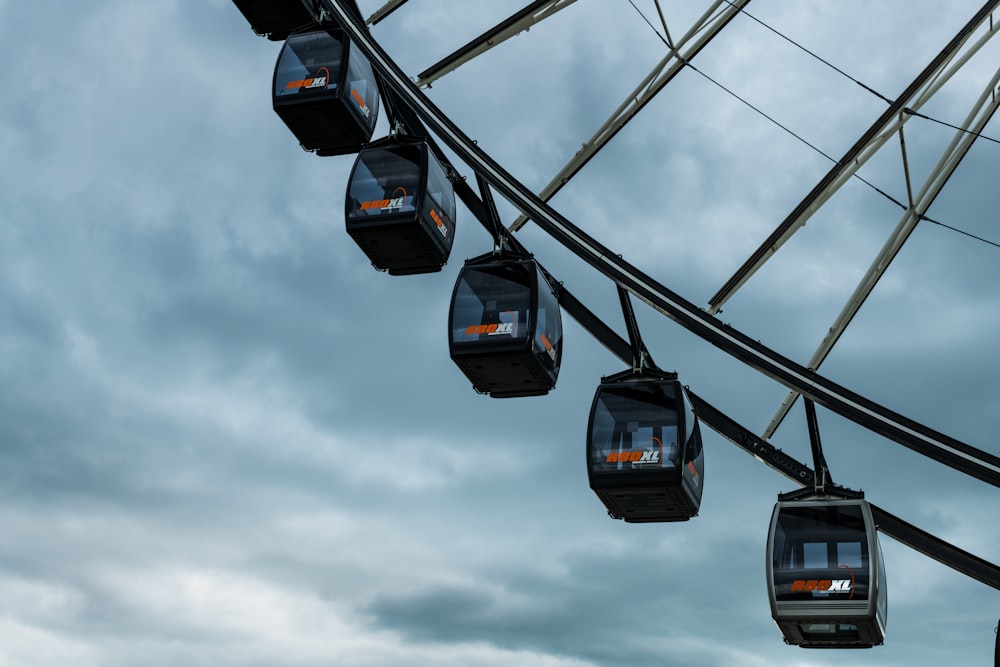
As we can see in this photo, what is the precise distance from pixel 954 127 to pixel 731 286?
4470mm

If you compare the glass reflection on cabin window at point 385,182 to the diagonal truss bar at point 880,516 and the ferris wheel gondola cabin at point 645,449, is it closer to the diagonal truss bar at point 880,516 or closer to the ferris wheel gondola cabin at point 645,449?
the ferris wheel gondola cabin at point 645,449

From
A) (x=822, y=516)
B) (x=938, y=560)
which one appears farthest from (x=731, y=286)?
(x=938, y=560)

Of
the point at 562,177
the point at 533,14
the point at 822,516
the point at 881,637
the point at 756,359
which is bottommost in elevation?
the point at 881,637

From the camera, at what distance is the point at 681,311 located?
20.0 m

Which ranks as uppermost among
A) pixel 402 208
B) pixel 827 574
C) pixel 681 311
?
pixel 402 208

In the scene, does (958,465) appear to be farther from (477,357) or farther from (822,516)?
(477,357)

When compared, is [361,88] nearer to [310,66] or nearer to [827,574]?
[310,66]

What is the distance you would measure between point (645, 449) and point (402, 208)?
18.1 ft

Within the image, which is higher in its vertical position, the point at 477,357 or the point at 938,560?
the point at 477,357

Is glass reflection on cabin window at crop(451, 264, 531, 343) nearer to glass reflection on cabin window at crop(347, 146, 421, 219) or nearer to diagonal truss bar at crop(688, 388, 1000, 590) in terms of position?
glass reflection on cabin window at crop(347, 146, 421, 219)

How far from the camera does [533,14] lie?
22406 mm

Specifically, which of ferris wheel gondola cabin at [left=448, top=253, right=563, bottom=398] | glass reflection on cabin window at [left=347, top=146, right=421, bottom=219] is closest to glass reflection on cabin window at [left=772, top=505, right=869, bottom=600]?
ferris wheel gondola cabin at [left=448, top=253, right=563, bottom=398]

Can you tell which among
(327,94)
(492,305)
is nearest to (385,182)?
(327,94)

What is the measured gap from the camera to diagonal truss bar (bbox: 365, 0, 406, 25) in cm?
2384
